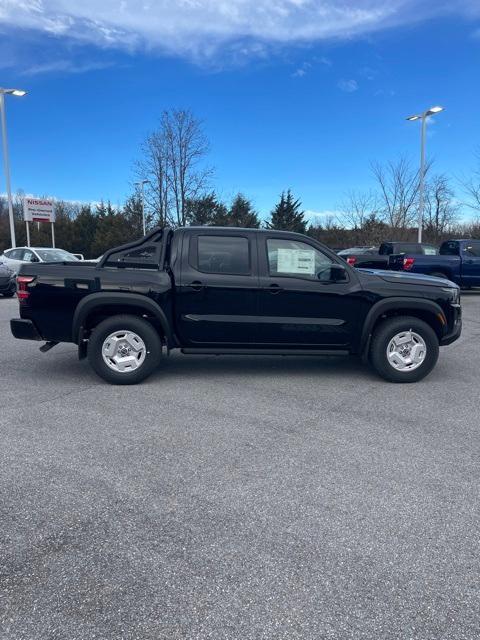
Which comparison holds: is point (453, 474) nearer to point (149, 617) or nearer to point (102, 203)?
point (149, 617)

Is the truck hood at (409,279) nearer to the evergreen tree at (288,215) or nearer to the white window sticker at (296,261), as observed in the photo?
the white window sticker at (296,261)

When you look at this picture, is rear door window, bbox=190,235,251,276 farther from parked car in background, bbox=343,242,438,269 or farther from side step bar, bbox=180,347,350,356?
parked car in background, bbox=343,242,438,269

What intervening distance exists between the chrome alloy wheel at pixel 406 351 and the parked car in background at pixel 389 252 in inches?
418

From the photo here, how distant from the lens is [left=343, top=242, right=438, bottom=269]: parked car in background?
56.2 feet

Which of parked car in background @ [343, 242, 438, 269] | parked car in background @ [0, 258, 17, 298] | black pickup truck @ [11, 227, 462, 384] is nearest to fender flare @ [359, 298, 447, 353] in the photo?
black pickup truck @ [11, 227, 462, 384]

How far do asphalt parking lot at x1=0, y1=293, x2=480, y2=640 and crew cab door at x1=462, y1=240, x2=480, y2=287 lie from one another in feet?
39.0

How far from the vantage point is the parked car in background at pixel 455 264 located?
1580 cm

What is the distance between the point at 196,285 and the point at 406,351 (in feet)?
8.67

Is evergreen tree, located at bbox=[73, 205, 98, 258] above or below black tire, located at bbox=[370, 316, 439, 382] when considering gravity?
above

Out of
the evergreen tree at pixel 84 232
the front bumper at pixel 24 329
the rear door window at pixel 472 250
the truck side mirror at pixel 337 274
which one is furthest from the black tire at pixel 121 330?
the evergreen tree at pixel 84 232

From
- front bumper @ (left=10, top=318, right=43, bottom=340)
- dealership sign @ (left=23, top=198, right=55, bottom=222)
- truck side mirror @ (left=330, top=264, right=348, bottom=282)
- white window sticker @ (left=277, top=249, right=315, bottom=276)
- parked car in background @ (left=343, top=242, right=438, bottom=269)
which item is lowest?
front bumper @ (left=10, top=318, right=43, bottom=340)

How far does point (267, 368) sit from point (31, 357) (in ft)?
11.2

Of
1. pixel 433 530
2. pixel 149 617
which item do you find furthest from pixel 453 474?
pixel 149 617

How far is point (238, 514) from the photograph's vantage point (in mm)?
3012
